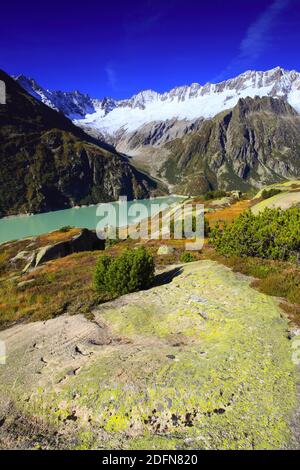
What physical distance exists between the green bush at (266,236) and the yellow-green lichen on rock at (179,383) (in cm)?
756

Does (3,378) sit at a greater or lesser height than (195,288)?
lesser

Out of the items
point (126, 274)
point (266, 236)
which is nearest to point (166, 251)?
point (266, 236)

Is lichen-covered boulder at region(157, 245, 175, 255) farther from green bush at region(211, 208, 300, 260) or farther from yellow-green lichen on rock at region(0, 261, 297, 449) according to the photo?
yellow-green lichen on rock at region(0, 261, 297, 449)

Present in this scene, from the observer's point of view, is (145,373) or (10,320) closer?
(145,373)

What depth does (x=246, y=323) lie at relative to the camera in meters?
11.5

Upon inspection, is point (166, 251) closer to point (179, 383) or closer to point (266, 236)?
point (266, 236)

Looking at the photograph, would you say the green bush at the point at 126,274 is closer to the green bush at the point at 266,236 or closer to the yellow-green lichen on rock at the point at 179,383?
the yellow-green lichen on rock at the point at 179,383

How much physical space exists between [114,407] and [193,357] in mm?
2762

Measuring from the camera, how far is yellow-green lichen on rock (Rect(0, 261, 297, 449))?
7.38 m

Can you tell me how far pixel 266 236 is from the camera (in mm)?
21234

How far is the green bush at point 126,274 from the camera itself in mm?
17312

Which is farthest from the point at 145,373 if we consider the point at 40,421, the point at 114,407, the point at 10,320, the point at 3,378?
the point at 10,320

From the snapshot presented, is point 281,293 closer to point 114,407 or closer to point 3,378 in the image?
point 114,407

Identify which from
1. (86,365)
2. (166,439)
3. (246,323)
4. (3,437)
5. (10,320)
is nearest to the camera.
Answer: (166,439)
